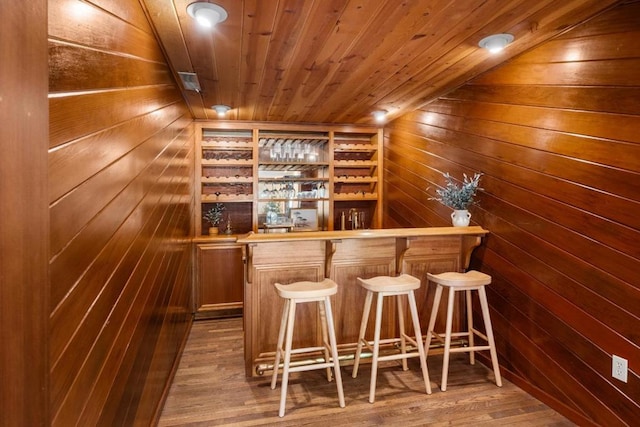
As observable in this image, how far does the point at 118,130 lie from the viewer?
4.11 ft

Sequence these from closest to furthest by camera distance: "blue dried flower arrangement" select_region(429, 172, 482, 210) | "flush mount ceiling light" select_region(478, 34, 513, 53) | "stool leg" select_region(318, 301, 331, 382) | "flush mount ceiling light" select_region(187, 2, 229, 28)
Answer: "flush mount ceiling light" select_region(187, 2, 229, 28) < "flush mount ceiling light" select_region(478, 34, 513, 53) < "stool leg" select_region(318, 301, 331, 382) < "blue dried flower arrangement" select_region(429, 172, 482, 210)

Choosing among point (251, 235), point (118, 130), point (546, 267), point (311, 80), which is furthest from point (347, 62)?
point (546, 267)

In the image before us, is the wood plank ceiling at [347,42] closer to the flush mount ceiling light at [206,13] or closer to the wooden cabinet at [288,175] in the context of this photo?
the flush mount ceiling light at [206,13]

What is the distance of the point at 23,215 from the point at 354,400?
2197 mm

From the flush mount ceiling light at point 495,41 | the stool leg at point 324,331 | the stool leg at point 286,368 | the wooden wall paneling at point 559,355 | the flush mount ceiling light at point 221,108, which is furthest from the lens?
the flush mount ceiling light at point 221,108

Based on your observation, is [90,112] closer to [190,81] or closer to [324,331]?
[190,81]

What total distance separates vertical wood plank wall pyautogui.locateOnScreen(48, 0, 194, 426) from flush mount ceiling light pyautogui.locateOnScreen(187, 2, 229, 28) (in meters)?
0.23

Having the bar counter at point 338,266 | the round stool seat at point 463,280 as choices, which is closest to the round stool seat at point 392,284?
the round stool seat at point 463,280

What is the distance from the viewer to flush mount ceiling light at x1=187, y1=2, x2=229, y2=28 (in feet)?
5.31

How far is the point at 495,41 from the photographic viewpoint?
2.04 meters

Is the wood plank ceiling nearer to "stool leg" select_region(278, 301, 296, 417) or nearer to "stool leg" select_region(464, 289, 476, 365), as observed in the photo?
"stool leg" select_region(278, 301, 296, 417)

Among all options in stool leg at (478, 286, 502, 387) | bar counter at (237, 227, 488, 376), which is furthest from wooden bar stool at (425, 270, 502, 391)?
bar counter at (237, 227, 488, 376)

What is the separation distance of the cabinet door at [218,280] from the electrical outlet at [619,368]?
3.17 m

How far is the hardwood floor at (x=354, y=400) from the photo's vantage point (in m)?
2.08
